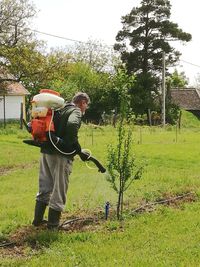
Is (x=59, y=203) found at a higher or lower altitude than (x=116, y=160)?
lower

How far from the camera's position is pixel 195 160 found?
16.0 meters

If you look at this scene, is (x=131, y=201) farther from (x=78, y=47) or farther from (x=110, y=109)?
(x=78, y=47)

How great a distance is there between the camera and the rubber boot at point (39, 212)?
7.05m

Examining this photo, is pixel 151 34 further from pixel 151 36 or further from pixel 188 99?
pixel 188 99

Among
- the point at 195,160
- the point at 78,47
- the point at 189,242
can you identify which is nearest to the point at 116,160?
the point at 189,242

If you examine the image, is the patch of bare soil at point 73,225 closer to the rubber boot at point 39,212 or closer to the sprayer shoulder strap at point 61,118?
the rubber boot at point 39,212

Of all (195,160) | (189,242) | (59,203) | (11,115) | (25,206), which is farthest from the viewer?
(11,115)

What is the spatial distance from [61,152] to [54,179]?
0.47 meters

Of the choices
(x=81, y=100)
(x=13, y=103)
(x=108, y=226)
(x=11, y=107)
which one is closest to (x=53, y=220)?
(x=108, y=226)

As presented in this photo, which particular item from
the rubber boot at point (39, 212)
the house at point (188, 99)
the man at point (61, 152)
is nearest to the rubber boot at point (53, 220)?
the man at point (61, 152)

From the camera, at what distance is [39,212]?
707 centimetres

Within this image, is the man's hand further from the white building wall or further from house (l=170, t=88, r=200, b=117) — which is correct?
house (l=170, t=88, r=200, b=117)

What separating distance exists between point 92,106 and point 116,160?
40.5 meters

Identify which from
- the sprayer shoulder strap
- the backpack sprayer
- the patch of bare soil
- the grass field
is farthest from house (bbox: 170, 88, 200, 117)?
the backpack sprayer
